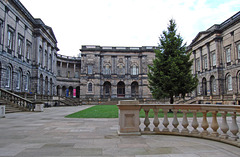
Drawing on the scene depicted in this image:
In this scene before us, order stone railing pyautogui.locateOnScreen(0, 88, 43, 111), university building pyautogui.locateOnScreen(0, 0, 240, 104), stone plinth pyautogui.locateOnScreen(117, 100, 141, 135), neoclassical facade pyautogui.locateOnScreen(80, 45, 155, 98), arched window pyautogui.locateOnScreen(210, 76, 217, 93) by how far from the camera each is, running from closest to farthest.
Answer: stone plinth pyautogui.locateOnScreen(117, 100, 141, 135) → stone railing pyautogui.locateOnScreen(0, 88, 43, 111) → university building pyautogui.locateOnScreen(0, 0, 240, 104) → arched window pyautogui.locateOnScreen(210, 76, 217, 93) → neoclassical facade pyautogui.locateOnScreen(80, 45, 155, 98)

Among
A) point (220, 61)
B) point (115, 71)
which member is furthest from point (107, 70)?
point (220, 61)

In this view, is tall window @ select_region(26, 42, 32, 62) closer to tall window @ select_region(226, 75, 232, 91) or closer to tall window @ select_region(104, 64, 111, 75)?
tall window @ select_region(104, 64, 111, 75)

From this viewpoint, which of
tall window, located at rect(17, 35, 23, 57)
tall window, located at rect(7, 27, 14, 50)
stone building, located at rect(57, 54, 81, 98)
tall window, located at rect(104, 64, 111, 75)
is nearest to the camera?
tall window, located at rect(7, 27, 14, 50)

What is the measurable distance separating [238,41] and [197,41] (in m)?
13.7

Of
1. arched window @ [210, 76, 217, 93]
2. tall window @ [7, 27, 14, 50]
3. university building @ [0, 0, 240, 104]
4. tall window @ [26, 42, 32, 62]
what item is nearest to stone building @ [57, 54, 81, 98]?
university building @ [0, 0, 240, 104]

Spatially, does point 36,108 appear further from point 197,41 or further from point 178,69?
point 197,41

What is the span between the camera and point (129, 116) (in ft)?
21.9

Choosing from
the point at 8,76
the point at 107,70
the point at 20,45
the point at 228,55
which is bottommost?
the point at 8,76

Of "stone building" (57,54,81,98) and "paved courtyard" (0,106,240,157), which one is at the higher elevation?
"stone building" (57,54,81,98)

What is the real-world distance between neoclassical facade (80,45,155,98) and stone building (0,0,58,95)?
13.7m

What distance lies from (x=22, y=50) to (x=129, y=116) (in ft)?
102

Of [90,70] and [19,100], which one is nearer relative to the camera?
[19,100]

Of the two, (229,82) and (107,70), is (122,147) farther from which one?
(107,70)

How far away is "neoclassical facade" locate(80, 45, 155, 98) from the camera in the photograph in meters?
56.2
